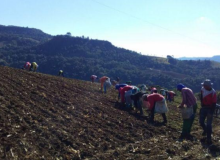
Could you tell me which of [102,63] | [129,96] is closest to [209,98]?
[129,96]

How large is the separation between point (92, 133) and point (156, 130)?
2.76 metres

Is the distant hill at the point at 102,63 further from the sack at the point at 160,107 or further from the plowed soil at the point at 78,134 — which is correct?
the plowed soil at the point at 78,134

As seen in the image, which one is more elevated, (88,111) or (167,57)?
(167,57)

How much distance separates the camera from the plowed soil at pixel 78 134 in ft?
21.7

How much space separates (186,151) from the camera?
7.62 meters

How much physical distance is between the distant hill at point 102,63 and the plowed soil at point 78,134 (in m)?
75.9

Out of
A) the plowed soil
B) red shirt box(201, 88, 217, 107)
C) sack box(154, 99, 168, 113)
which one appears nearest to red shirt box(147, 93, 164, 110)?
sack box(154, 99, 168, 113)

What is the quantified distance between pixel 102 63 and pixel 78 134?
111507mm

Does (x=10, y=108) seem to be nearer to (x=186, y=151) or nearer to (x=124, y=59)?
(x=186, y=151)

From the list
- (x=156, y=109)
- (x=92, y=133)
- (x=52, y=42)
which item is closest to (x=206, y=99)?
(x=156, y=109)

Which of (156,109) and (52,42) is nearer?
(156,109)

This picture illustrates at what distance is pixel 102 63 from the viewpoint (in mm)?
119125

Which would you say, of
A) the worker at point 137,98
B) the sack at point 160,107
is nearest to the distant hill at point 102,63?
the worker at point 137,98

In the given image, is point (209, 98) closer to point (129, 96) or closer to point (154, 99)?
point (154, 99)
